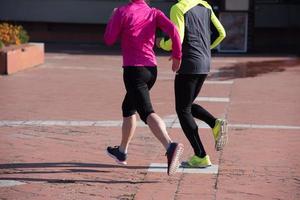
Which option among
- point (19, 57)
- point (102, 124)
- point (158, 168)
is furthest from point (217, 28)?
point (19, 57)

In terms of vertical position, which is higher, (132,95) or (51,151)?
(132,95)

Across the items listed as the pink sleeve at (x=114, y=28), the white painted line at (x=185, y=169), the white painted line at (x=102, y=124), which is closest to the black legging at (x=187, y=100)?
the white painted line at (x=185, y=169)

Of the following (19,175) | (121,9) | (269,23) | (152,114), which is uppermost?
(121,9)

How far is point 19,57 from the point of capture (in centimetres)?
1648

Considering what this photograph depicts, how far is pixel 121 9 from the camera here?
275 inches

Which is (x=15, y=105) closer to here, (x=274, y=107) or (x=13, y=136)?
(x=13, y=136)

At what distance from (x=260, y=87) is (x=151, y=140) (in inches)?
233

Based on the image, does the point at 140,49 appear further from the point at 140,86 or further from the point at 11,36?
the point at 11,36

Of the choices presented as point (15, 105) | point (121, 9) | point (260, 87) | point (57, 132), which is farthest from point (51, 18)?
point (121, 9)

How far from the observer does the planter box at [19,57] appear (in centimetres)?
1567

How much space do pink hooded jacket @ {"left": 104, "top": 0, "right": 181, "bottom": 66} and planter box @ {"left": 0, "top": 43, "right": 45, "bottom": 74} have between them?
8994 millimetres

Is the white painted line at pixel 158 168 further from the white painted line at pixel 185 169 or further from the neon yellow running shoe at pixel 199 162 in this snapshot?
the neon yellow running shoe at pixel 199 162

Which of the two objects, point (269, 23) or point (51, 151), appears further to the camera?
point (269, 23)

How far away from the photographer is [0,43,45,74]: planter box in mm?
15672
